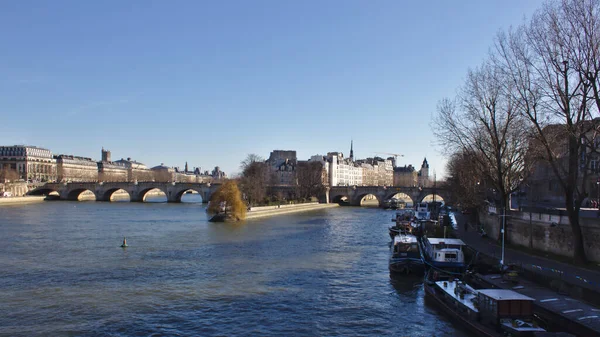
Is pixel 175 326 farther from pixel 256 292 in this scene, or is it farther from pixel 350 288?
pixel 350 288

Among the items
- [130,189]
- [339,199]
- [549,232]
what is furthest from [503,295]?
[130,189]

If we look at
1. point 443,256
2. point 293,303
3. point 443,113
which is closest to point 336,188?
point 443,113

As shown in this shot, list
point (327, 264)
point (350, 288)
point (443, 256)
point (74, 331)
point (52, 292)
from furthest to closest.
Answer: point (327, 264) → point (443, 256) → point (350, 288) → point (52, 292) → point (74, 331)

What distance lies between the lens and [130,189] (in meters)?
122

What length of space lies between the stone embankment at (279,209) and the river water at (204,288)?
2649 centimetres

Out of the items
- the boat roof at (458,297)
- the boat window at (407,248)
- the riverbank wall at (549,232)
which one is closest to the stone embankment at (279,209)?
the boat window at (407,248)

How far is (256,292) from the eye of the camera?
2764cm

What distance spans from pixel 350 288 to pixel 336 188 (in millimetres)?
94610

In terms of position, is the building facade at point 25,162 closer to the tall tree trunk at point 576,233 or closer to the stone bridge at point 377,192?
the stone bridge at point 377,192

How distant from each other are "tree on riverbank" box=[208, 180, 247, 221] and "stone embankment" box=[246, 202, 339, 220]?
392 cm

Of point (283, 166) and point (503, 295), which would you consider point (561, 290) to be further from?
point (283, 166)

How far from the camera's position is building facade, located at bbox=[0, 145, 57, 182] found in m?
184

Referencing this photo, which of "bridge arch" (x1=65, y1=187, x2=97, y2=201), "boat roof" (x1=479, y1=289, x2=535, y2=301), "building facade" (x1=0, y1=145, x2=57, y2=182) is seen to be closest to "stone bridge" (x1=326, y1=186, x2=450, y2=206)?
"bridge arch" (x1=65, y1=187, x2=97, y2=201)

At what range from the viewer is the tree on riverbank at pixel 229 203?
68.7 meters
